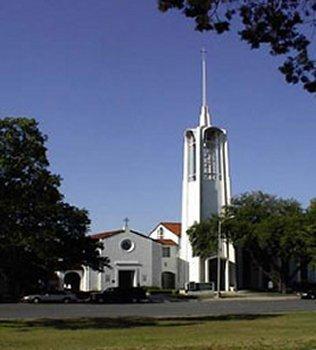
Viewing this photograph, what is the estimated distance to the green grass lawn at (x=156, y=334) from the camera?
21328mm

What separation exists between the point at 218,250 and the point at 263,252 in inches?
206

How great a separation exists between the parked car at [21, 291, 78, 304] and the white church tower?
27.9 metres

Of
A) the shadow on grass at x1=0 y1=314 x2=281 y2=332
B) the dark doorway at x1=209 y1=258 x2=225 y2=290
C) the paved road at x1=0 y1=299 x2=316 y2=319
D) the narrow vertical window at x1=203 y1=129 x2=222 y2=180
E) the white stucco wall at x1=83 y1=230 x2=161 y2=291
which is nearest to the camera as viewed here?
the shadow on grass at x1=0 y1=314 x2=281 y2=332

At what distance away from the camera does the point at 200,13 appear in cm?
1648

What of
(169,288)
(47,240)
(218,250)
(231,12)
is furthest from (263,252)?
(231,12)

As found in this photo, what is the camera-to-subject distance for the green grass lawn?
21.3 metres

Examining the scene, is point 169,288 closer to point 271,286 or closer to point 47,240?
point 271,286

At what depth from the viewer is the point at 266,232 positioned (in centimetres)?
8525

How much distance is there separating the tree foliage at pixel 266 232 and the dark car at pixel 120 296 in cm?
2245

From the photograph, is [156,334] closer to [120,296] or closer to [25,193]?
[25,193]

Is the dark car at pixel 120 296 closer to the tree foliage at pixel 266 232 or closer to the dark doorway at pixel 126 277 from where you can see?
the tree foliage at pixel 266 232

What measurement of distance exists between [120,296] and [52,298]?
638 centimetres

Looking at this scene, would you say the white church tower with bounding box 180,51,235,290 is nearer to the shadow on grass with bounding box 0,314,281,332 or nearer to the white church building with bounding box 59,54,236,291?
the white church building with bounding box 59,54,236,291

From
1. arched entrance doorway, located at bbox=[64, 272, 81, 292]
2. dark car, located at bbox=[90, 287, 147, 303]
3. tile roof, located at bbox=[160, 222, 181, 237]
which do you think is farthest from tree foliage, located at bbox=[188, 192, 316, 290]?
dark car, located at bbox=[90, 287, 147, 303]
